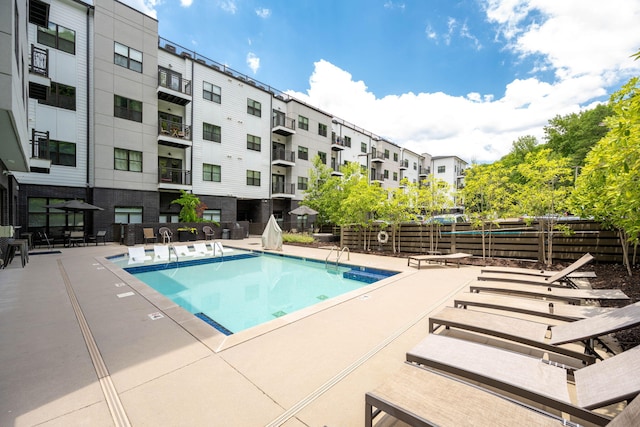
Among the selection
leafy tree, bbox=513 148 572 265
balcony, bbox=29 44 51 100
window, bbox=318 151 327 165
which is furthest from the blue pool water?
window, bbox=318 151 327 165

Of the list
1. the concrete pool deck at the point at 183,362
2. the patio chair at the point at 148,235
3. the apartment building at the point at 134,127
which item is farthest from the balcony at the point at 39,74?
the concrete pool deck at the point at 183,362

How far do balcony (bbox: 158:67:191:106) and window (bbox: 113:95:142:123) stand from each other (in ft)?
5.57

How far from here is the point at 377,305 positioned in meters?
5.13

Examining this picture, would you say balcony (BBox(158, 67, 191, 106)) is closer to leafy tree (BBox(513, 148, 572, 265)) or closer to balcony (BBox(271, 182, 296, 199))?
balcony (BBox(271, 182, 296, 199))

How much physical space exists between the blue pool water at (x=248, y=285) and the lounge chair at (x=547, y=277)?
131 inches

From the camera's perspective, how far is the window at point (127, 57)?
55.0 feet

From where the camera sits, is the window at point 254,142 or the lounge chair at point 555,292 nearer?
the lounge chair at point 555,292

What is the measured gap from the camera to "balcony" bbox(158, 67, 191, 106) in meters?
18.1

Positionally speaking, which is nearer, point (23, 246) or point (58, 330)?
point (58, 330)

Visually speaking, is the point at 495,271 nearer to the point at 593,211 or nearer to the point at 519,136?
the point at 593,211

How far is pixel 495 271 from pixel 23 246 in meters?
14.0

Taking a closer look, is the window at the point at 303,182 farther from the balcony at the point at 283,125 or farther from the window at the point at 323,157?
the balcony at the point at 283,125

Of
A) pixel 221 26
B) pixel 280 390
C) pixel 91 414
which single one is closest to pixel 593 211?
pixel 280 390

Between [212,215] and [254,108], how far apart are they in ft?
33.2
